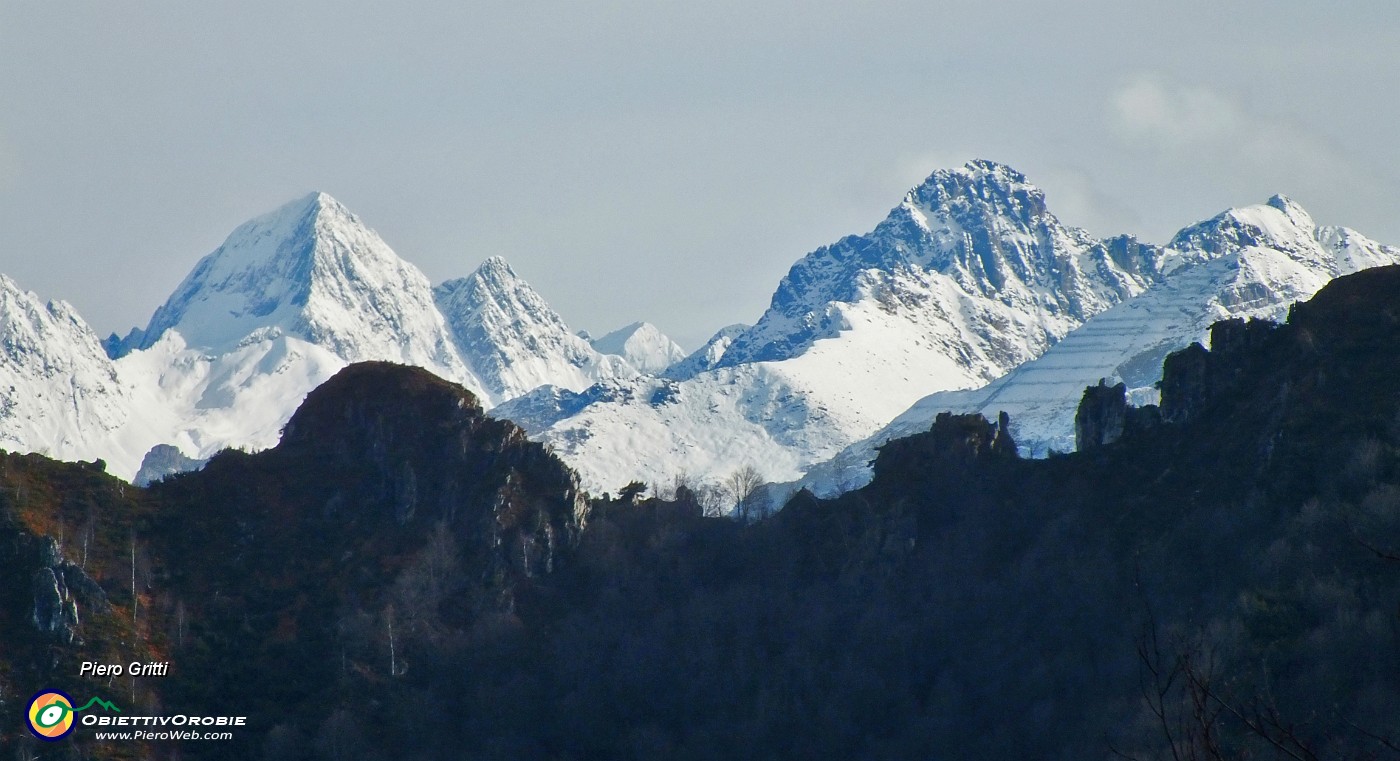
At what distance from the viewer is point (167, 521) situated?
14225 centimetres

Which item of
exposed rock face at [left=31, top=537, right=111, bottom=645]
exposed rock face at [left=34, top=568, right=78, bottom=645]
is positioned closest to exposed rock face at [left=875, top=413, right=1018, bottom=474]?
exposed rock face at [left=31, top=537, right=111, bottom=645]

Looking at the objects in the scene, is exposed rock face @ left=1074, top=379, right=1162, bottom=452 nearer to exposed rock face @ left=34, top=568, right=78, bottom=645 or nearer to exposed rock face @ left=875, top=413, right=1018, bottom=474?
exposed rock face @ left=875, top=413, right=1018, bottom=474

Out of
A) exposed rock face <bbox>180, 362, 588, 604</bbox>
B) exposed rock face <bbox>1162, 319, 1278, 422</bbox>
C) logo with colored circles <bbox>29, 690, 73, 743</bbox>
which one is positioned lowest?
logo with colored circles <bbox>29, 690, 73, 743</bbox>

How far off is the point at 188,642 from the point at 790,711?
4228 centimetres

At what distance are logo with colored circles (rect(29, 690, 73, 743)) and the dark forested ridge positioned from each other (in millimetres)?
1067

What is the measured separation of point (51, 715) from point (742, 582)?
55.2 m

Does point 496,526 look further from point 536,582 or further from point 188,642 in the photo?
point 188,642

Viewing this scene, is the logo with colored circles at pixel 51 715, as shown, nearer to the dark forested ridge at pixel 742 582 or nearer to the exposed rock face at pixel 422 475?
the dark forested ridge at pixel 742 582

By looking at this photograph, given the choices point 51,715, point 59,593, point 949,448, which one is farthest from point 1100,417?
point 51,715

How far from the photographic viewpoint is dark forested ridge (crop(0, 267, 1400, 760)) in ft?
384

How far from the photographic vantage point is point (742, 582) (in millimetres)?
148000

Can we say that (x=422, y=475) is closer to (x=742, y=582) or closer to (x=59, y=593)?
(x=742, y=582)

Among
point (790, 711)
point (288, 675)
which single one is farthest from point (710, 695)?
point (288, 675)

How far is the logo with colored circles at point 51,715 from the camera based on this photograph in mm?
112625
